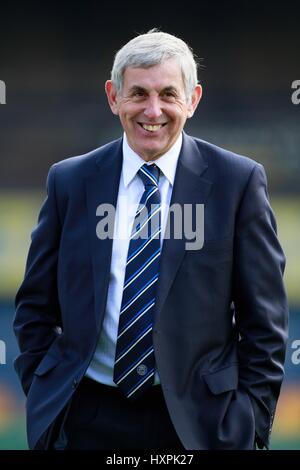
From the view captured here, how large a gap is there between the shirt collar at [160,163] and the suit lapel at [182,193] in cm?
2

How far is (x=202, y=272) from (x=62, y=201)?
441 mm

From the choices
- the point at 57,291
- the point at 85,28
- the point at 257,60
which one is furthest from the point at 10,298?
the point at 57,291

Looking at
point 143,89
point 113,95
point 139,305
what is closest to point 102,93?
point 113,95

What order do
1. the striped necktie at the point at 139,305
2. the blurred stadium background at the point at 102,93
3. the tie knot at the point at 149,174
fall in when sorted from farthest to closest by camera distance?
the blurred stadium background at the point at 102,93
the tie knot at the point at 149,174
the striped necktie at the point at 139,305

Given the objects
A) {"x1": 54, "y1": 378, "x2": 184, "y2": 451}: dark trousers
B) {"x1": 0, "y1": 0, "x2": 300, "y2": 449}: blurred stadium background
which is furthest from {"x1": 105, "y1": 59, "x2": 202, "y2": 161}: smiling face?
{"x1": 0, "y1": 0, "x2": 300, "y2": 449}: blurred stadium background

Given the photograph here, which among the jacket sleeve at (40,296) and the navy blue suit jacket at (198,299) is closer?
the navy blue suit jacket at (198,299)

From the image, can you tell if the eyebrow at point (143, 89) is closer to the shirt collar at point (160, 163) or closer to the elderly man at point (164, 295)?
the elderly man at point (164, 295)

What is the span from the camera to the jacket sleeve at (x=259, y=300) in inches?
87.6

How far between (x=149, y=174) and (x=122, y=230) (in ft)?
0.53

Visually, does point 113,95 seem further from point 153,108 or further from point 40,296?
point 40,296

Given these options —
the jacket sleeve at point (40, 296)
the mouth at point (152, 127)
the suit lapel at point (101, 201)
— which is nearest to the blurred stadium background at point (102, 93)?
the jacket sleeve at point (40, 296)

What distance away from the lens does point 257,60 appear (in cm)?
455

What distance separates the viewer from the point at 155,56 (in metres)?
2.20

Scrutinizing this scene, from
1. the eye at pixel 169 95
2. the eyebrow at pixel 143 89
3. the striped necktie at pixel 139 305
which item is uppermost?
the eyebrow at pixel 143 89
